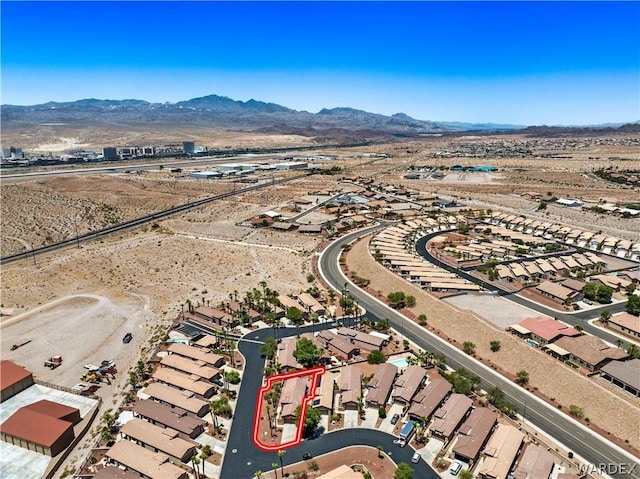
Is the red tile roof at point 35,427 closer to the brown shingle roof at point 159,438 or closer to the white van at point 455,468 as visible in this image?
the brown shingle roof at point 159,438

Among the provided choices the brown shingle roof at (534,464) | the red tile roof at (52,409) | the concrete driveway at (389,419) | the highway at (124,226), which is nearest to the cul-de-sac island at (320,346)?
the brown shingle roof at (534,464)

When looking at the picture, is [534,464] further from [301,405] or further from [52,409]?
[52,409]

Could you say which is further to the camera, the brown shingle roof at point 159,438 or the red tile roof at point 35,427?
the red tile roof at point 35,427

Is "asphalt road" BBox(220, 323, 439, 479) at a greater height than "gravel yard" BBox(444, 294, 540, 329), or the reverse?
"gravel yard" BBox(444, 294, 540, 329)

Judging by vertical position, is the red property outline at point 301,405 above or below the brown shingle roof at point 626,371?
below

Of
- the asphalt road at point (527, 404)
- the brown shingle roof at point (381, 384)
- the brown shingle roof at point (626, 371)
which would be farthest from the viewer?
the brown shingle roof at point (626, 371)

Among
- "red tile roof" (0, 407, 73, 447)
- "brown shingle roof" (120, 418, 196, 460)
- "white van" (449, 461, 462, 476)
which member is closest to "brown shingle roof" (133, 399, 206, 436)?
"brown shingle roof" (120, 418, 196, 460)

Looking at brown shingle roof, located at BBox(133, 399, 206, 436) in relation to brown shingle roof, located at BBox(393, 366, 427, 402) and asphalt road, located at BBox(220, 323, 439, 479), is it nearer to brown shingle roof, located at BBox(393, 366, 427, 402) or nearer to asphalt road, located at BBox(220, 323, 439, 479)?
asphalt road, located at BBox(220, 323, 439, 479)
